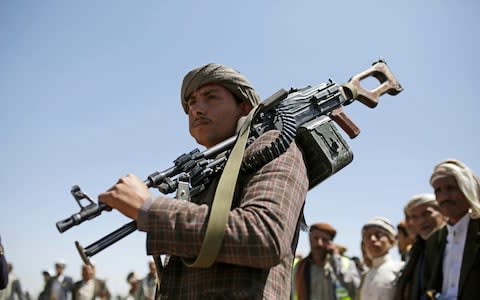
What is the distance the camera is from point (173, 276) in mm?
2043

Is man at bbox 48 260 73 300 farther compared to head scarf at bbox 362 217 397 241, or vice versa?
man at bbox 48 260 73 300

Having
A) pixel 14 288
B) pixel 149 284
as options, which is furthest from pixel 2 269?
pixel 14 288

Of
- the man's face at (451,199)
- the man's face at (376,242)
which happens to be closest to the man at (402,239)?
the man's face at (376,242)

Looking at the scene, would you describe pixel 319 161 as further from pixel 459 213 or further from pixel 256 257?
pixel 459 213

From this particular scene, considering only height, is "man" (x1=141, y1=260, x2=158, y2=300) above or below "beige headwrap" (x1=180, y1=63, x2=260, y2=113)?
below

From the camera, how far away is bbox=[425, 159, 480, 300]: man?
3.73m

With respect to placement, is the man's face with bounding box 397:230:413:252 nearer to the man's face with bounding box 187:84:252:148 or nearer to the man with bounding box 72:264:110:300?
the man's face with bounding box 187:84:252:148

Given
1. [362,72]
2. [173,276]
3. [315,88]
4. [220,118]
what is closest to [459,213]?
[362,72]

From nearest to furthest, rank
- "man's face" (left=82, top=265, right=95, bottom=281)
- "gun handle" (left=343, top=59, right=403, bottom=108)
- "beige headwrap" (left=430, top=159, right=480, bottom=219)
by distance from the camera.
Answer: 1. "gun handle" (left=343, top=59, right=403, bottom=108)
2. "beige headwrap" (left=430, top=159, right=480, bottom=219)
3. "man's face" (left=82, top=265, right=95, bottom=281)

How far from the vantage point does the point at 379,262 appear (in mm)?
5461

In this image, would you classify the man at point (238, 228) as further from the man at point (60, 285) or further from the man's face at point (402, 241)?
the man at point (60, 285)

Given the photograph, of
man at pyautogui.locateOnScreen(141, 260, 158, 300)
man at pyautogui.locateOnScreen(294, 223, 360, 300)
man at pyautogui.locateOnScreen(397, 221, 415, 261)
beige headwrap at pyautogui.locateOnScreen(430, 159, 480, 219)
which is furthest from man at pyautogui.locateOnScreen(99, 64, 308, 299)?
man at pyautogui.locateOnScreen(141, 260, 158, 300)

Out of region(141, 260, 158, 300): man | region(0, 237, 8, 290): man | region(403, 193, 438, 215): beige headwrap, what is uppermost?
region(0, 237, 8, 290): man

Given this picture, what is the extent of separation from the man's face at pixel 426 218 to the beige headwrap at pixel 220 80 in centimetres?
316
